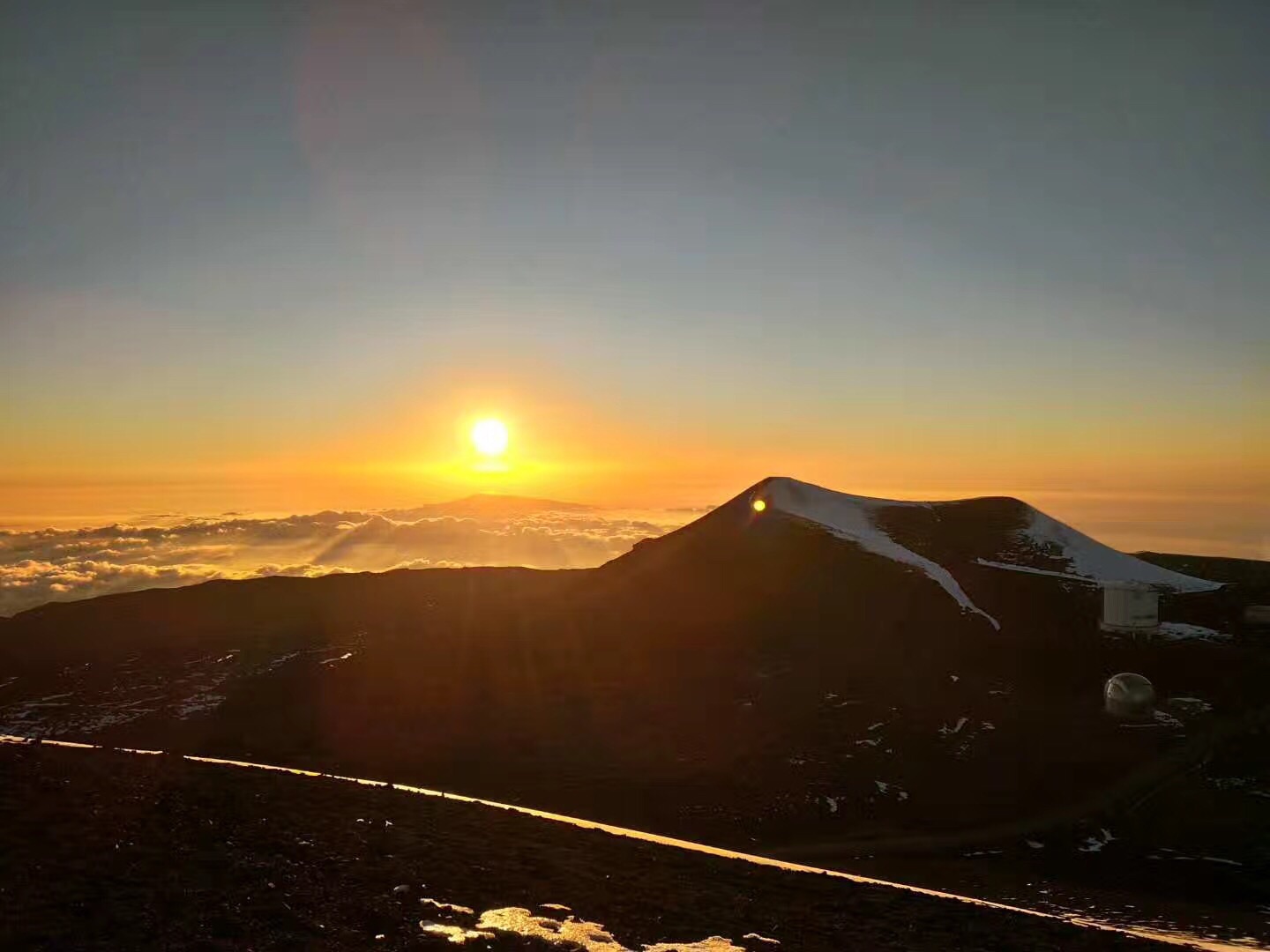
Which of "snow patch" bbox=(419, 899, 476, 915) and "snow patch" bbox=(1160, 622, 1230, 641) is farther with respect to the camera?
"snow patch" bbox=(1160, 622, 1230, 641)

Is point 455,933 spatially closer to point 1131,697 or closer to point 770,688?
point 770,688

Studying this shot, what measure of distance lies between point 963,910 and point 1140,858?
14.4 meters

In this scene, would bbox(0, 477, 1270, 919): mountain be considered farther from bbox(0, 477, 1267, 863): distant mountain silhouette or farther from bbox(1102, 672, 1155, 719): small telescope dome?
bbox(1102, 672, 1155, 719): small telescope dome

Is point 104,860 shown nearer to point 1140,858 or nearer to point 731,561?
point 1140,858

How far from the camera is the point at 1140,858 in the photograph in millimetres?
31188

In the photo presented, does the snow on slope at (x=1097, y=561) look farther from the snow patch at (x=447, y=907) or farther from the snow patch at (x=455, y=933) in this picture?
the snow patch at (x=455, y=933)

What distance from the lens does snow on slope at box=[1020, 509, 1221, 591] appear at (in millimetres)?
62531

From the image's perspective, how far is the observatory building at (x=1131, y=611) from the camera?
5369 cm

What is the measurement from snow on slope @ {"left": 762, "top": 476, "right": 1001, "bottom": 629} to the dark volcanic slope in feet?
132

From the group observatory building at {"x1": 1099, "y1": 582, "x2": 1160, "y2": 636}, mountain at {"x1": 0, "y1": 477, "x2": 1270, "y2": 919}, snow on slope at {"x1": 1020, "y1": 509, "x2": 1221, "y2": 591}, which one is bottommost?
mountain at {"x1": 0, "y1": 477, "x2": 1270, "y2": 919}

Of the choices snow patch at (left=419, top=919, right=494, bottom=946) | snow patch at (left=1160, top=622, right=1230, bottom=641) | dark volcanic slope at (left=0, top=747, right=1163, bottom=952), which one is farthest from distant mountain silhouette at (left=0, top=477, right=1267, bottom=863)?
snow patch at (left=419, top=919, right=494, bottom=946)

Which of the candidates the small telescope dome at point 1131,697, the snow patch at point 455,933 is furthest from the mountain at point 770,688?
the snow patch at point 455,933

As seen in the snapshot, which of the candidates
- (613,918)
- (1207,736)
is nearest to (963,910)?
(613,918)

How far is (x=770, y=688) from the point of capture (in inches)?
1989
